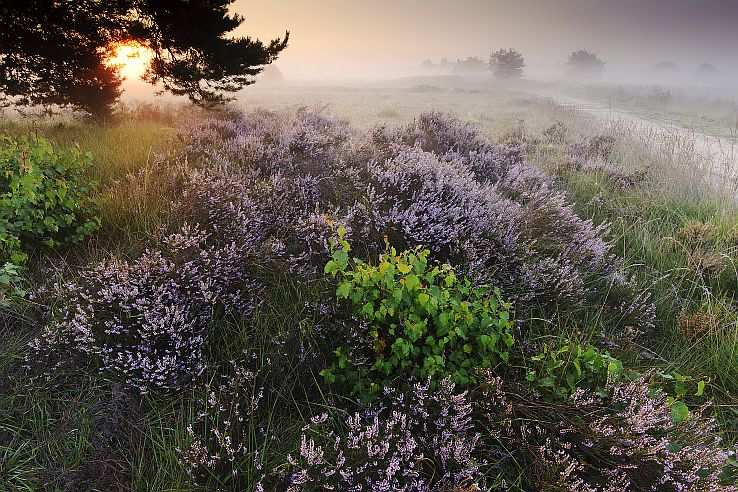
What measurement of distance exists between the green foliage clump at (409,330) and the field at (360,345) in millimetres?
15

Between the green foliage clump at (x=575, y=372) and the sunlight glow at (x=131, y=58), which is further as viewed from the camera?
the sunlight glow at (x=131, y=58)

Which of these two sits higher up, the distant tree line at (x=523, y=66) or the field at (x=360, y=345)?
the distant tree line at (x=523, y=66)

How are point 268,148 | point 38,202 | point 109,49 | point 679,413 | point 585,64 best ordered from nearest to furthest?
1. point 679,413
2. point 38,202
3. point 268,148
4. point 109,49
5. point 585,64

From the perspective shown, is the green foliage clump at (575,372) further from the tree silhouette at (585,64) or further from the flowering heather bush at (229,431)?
the tree silhouette at (585,64)

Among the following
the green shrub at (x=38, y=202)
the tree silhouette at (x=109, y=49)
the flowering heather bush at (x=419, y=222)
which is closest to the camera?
the green shrub at (x=38, y=202)

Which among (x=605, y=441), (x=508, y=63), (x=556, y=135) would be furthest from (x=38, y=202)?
(x=508, y=63)

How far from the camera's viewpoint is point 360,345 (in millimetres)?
2189

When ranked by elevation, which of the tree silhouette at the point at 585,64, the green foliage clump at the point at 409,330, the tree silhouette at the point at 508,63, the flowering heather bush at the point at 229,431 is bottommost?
the flowering heather bush at the point at 229,431

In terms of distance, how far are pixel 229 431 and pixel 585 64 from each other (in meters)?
81.7

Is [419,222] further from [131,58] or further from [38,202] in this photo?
[131,58]

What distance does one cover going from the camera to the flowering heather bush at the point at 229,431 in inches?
67.6

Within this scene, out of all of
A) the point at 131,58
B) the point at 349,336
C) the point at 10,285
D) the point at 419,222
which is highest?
the point at 131,58

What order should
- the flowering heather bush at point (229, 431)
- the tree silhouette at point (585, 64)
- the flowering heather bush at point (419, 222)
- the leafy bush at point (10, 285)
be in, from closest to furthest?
1. the flowering heather bush at point (229, 431)
2. the leafy bush at point (10, 285)
3. the flowering heather bush at point (419, 222)
4. the tree silhouette at point (585, 64)

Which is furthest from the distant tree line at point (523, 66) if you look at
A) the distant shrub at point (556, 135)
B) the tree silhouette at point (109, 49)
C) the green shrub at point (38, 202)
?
the green shrub at point (38, 202)
